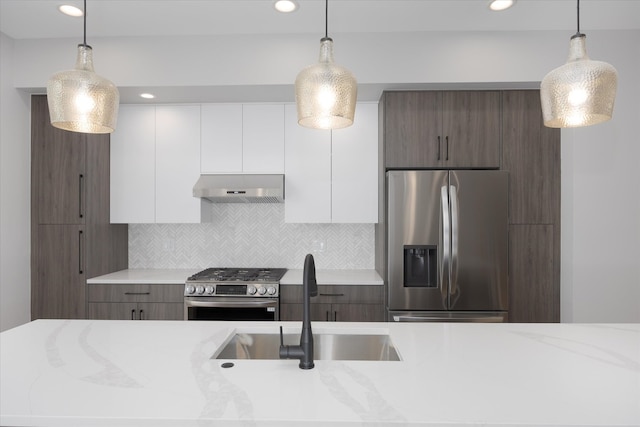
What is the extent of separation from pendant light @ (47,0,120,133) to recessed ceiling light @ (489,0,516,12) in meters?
2.24

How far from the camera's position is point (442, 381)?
122 cm

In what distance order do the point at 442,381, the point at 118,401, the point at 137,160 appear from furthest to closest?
the point at 137,160 → the point at 442,381 → the point at 118,401

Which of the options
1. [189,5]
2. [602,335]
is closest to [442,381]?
[602,335]

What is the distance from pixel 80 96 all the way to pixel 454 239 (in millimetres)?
2375

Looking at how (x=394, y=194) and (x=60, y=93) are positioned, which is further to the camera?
(x=394, y=194)

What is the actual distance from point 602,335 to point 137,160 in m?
3.40

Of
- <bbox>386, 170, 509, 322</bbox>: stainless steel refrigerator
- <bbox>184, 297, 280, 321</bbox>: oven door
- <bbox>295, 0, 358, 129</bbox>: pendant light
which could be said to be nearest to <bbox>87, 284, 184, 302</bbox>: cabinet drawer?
<bbox>184, 297, 280, 321</bbox>: oven door

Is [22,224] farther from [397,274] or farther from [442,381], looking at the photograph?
[442,381]

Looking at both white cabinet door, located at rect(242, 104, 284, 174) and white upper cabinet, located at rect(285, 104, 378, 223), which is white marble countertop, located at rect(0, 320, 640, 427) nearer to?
white upper cabinet, located at rect(285, 104, 378, 223)

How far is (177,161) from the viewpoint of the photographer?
11.2 ft

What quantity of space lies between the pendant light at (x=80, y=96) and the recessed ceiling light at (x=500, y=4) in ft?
7.36

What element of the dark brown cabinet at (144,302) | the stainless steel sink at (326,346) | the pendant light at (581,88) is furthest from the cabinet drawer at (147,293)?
the pendant light at (581,88)

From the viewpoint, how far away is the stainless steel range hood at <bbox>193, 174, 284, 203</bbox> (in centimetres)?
320

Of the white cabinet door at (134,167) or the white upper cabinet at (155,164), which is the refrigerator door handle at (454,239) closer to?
the white upper cabinet at (155,164)
